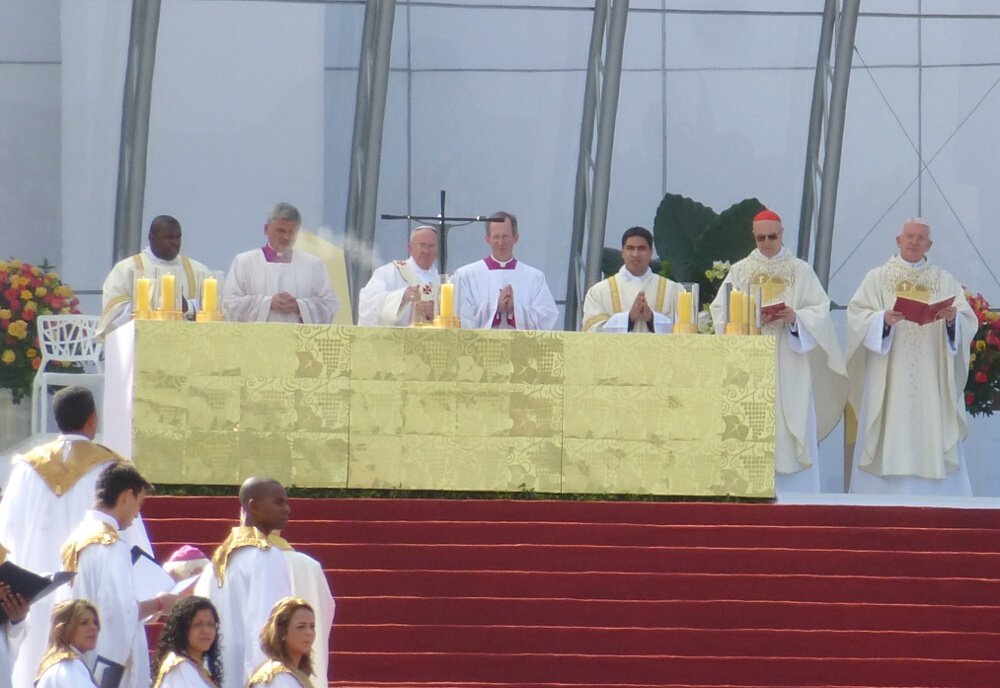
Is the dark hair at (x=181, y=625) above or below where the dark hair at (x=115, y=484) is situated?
below

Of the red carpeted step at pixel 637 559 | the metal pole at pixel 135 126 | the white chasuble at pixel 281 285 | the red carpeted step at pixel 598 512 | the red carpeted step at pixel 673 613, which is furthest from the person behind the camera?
the metal pole at pixel 135 126

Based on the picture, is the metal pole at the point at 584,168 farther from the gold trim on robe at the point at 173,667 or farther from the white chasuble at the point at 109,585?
the gold trim on robe at the point at 173,667

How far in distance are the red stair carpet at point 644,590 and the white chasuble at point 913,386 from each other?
200 cm

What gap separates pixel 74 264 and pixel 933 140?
6.95 m

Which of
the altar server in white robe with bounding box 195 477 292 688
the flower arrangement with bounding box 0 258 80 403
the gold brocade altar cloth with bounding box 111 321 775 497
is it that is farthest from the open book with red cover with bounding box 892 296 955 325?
the altar server in white robe with bounding box 195 477 292 688

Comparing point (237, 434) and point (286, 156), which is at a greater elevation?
point (286, 156)

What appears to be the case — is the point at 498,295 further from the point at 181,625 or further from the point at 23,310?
the point at 181,625

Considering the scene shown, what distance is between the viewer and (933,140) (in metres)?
17.2

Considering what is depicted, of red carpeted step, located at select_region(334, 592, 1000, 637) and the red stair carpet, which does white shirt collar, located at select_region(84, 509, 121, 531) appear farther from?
red carpeted step, located at select_region(334, 592, 1000, 637)

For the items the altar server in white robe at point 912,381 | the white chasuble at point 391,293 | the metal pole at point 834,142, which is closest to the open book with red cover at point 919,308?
the altar server in white robe at point 912,381

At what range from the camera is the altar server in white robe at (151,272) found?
11734 millimetres

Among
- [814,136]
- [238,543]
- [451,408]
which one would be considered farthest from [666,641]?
[814,136]

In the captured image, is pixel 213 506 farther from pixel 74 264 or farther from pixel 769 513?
pixel 74 264

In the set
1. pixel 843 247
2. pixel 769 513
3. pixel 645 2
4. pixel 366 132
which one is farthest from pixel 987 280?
pixel 769 513
